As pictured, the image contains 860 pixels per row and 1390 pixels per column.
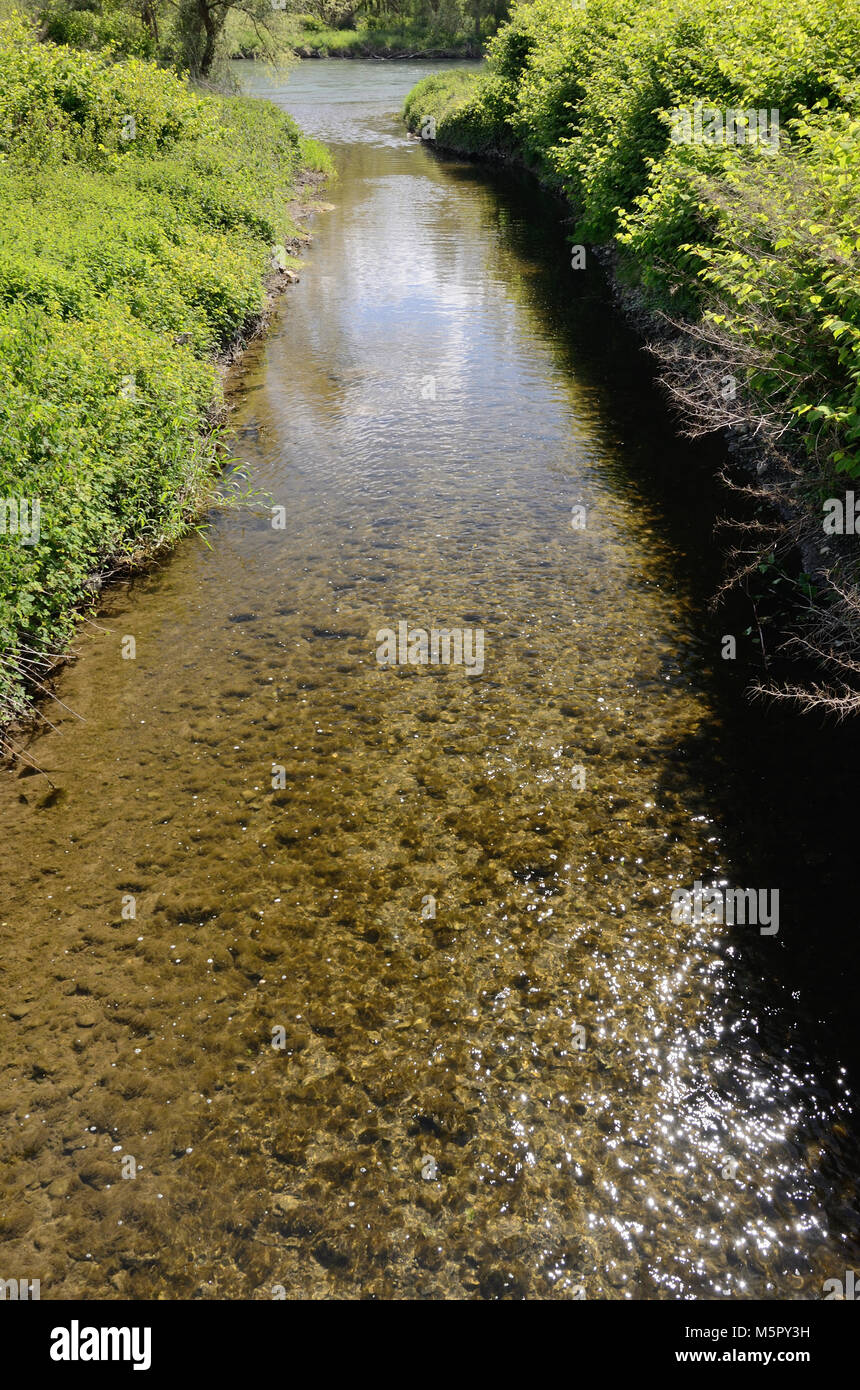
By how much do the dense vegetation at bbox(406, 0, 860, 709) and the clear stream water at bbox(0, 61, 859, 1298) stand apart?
1.58 meters

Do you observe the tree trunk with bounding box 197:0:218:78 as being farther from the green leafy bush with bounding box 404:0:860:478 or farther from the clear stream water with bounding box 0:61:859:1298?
the clear stream water with bounding box 0:61:859:1298

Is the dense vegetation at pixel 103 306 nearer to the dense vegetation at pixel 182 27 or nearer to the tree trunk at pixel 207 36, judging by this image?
the dense vegetation at pixel 182 27

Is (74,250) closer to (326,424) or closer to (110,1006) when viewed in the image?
(326,424)

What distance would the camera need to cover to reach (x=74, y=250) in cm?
1316

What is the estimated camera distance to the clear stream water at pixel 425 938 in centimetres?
501

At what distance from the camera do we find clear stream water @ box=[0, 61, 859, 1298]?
501cm

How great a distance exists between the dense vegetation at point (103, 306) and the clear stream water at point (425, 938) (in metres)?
1.03

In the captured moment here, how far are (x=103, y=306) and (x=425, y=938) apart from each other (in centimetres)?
1096

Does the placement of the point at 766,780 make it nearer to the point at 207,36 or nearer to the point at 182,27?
the point at 207,36

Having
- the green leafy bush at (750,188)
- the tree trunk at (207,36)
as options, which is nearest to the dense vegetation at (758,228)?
the green leafy bush at (750,188)

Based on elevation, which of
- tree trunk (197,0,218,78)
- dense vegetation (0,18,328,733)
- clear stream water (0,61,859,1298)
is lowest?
clear stream water (0,61,859,1298)

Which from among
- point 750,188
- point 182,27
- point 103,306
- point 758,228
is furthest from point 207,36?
point 758,228

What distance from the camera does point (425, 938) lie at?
6691mm

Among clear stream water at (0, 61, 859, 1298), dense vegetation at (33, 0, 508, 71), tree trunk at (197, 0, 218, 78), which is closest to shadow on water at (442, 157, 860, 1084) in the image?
clear stream water at (0, 61, 859, 1298)
